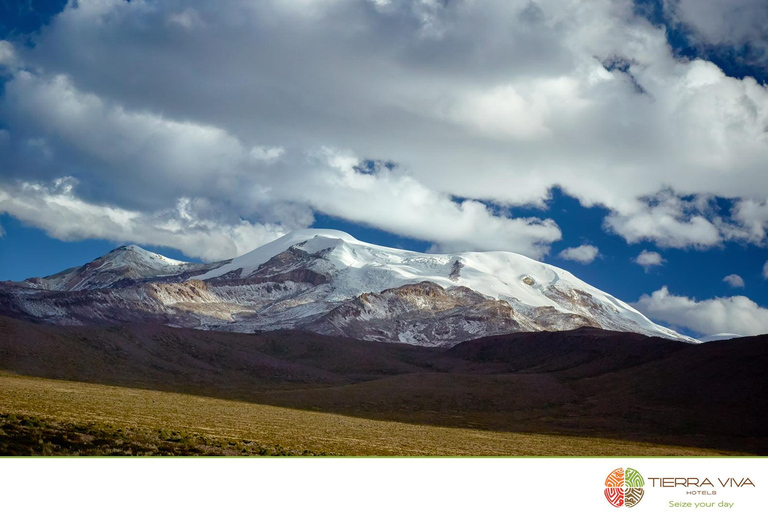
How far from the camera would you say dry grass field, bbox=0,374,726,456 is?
95.2 ft

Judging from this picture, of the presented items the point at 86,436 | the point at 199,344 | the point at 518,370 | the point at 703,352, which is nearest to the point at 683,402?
the point at 703,352

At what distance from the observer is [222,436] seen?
37.7 metres

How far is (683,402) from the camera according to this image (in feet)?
277
